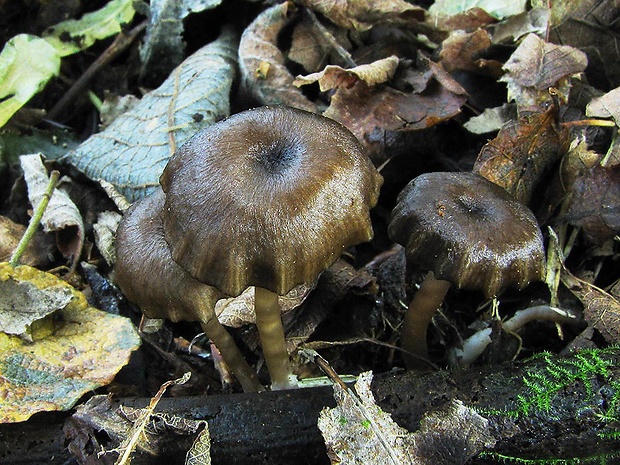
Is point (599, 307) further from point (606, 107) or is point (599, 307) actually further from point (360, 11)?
point (360, 11)

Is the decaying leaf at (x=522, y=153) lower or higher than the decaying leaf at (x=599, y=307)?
higher

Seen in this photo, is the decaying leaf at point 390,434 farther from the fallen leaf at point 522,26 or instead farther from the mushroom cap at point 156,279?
the fallen leaf at point 522,26

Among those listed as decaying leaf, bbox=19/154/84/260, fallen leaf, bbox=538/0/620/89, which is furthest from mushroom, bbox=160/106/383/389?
fallen leaf, bbox=538/0/620/89

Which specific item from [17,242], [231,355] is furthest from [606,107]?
[17,242]

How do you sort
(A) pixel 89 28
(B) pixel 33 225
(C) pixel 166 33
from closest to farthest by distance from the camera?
(B) pixel 33 225 → (C) pixel 166 33 → (A) pixel 89 28

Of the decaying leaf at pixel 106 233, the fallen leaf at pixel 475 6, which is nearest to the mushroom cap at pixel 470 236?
the decaying leaf at pixel 106 233

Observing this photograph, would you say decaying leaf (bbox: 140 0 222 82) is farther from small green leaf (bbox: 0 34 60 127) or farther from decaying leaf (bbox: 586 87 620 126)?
decaying leaf (bbox: 586 87 620 126)
